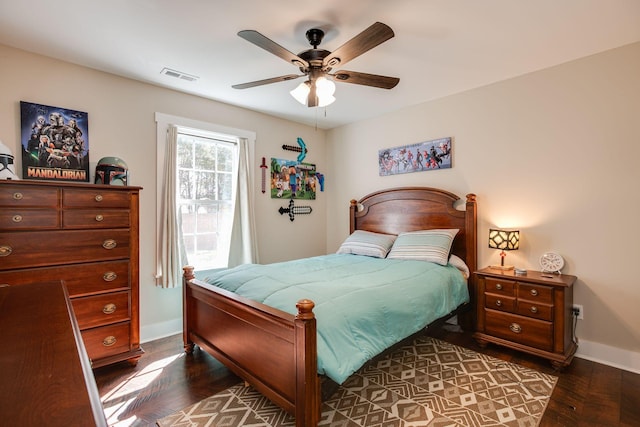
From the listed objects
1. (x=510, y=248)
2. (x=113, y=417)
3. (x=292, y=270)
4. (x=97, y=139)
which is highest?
(x=97, y=139)

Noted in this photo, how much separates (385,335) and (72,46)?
10.2 feet

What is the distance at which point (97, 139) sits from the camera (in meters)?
2.81

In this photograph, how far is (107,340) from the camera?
240cm

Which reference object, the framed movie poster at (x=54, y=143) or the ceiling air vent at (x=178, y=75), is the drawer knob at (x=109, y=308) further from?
the ceiling air vent at (x=178, y=75)

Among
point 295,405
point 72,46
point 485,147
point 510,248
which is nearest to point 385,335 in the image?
point 295,405

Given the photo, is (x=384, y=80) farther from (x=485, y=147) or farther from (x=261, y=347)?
(x=261, y=347)

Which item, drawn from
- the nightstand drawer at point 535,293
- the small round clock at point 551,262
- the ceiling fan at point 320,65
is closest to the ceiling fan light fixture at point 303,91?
the ceiling fan at point 320,65

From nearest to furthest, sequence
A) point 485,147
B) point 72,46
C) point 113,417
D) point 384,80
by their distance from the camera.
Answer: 1. point 113,417
2. point 384,80
3. point 72,46
4. point 485,147

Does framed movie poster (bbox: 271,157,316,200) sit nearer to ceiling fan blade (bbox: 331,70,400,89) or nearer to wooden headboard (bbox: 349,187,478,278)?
wooden headboard (bbox: 349,187,478,278)

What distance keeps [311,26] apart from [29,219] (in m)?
2.31

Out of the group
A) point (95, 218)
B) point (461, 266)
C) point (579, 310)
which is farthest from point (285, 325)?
point (579, 310)

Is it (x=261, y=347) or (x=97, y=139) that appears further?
(x=97, y=139)

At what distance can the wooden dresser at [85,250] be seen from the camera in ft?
6.81

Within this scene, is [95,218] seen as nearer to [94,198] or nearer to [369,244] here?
[94,198]
